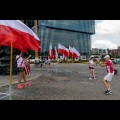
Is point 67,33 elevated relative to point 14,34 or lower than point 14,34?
elevated

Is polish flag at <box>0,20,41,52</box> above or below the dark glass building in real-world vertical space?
below

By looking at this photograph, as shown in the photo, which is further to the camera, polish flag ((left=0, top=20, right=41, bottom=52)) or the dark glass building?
the dark glass building

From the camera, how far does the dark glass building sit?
4764 inches

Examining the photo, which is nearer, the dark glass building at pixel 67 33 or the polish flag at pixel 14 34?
the polish flag at pixel 14 34

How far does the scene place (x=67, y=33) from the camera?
13212 centimetres

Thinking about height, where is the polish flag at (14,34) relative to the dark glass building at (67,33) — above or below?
below

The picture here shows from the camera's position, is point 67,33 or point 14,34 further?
point 67,33

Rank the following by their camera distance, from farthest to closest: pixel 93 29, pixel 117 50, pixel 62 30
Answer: pixel 117 50 → pixel 93 29 → pixel 62 30

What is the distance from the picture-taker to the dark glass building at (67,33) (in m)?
121

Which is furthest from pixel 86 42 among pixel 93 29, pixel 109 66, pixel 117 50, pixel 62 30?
pixel 109 66
